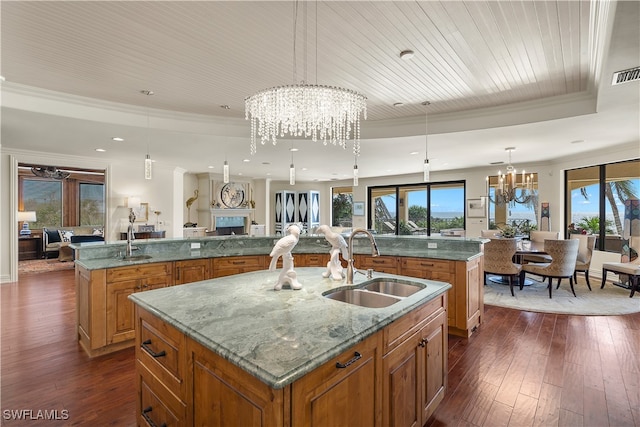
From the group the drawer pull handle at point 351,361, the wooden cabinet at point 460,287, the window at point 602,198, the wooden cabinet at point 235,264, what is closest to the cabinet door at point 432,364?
the drawer pull handle at point 351,361

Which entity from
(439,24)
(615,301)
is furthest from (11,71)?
(615,301)

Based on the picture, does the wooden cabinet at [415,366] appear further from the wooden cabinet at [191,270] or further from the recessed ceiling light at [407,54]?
the wooden cabinet at [191,270]

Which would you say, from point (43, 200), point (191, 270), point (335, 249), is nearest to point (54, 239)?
point (43, 200)

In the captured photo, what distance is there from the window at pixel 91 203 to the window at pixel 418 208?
Result: 9.33 m

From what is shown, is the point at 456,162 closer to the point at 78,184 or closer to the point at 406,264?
the point at 406,264

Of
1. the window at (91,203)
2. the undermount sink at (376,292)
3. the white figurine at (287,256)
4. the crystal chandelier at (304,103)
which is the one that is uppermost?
the crystal chandelier at (304,103)

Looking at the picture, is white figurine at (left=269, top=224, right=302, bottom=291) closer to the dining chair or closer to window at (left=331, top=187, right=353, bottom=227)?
the dining chair

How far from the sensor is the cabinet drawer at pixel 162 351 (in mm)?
1359

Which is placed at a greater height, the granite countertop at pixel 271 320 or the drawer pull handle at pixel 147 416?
the granite countertop at pixel 271 320

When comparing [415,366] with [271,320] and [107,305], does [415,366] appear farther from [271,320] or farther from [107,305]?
[107,305]

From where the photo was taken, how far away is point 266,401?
3.22 ft

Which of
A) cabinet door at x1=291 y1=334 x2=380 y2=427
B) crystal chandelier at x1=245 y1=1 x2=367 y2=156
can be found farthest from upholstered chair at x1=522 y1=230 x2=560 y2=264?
cabinet door at x1=291 y1=334 x2=380 y2=427

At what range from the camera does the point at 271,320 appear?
54.8 inches

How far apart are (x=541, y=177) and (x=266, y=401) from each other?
8.23 meters
